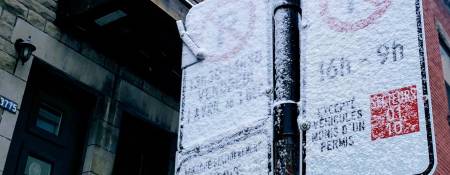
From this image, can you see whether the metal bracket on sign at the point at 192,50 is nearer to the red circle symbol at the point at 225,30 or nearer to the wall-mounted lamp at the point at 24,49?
the red circle symbol at the point at 225,30

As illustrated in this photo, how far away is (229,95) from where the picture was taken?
10.4 ft

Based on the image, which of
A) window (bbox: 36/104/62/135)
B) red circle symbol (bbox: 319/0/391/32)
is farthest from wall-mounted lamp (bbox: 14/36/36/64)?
red circle symbol (bbox: 319/0/391/32)

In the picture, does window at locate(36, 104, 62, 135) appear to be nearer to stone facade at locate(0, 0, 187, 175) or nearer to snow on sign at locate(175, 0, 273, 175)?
stone facade at locate(0, 0, 187, 175)

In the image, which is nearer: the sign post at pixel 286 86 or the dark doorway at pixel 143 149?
the sign post at pixel 286 86

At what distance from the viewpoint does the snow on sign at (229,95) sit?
113 inches

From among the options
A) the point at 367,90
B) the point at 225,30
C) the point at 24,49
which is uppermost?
the point at 24,49

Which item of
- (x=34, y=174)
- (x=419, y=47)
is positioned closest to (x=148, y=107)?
(x=34, y=174)

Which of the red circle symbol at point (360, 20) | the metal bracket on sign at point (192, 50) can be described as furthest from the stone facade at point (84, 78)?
the red circle symbol at point (360, 20)

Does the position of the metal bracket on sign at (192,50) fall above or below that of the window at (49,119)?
below

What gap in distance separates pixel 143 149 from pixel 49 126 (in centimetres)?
178

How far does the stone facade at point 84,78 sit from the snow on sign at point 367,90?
4.70 metres

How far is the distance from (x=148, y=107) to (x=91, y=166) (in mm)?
1588

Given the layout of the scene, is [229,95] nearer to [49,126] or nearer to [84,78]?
[49,126]

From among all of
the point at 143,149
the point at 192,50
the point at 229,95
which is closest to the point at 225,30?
the point at 192,50
